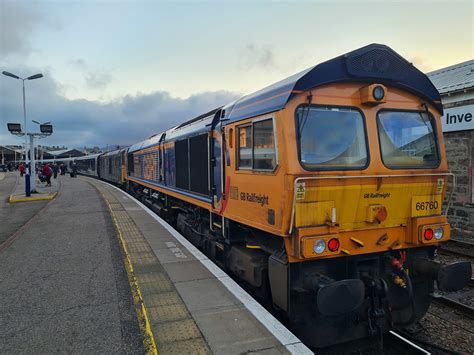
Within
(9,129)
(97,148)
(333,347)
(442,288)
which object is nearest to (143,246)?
(333,347)

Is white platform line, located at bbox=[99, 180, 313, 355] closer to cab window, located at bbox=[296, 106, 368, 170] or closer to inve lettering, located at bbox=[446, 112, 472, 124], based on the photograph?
cab window, located at bbox=[296, 106, 368, 170]

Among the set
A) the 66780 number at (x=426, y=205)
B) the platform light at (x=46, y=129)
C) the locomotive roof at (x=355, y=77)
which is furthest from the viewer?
the platform light at (x=46, y=129)

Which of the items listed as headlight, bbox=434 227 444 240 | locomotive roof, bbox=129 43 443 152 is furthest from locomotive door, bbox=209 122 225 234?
headlight, bbox=434 227 444 240

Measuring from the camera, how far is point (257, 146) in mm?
4734

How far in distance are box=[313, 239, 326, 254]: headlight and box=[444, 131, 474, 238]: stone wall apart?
8770 millimetres

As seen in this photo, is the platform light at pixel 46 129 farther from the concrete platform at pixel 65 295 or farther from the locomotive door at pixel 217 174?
the locomotive door at pixel 217 174

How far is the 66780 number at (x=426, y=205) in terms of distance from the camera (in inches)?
184

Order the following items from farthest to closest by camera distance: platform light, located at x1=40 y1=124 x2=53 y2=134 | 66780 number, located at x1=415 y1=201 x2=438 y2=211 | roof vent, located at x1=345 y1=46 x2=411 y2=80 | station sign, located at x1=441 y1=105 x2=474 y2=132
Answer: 1. platform light, located at x1=40 y1=124 x2=53 y2=134
2. station sign, located at x1=441 y1=105 x2=474 y2=132
3. 66780 number, located at x1=415 y1=201 x2=438 y2=211
4. roof vent, located at x1=345 y1=46 x2=411 y2=80

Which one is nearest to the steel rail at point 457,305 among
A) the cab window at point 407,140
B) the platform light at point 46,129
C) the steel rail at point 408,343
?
the steel rail at point 408,343

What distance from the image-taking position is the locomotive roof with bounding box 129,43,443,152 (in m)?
4.19

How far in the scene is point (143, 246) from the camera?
8008 millimetres

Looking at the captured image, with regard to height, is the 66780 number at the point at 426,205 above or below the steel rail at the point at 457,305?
above

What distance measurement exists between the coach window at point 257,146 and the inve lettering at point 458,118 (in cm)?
839

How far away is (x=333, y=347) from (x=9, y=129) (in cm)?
2504
